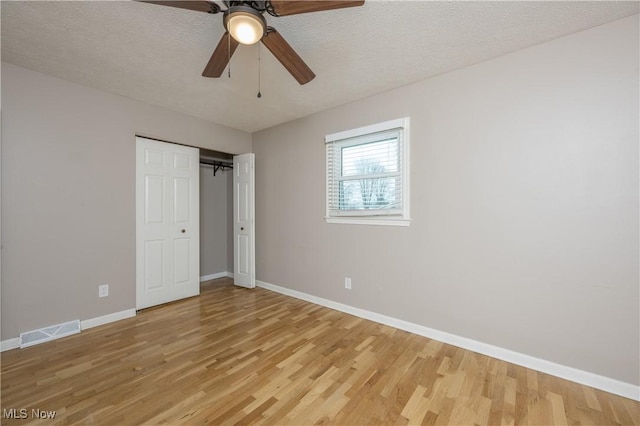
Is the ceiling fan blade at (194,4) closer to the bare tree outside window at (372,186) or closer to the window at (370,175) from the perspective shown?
the window at (370,175)

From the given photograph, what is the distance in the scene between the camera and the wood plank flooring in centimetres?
164

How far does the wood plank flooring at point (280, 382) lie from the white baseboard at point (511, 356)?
7cm

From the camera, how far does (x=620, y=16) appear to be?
1.85 metres

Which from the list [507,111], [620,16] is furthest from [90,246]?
[620,16]

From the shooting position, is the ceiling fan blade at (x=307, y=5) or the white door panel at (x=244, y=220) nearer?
the ceiling fan blade at (x=307, y=5)

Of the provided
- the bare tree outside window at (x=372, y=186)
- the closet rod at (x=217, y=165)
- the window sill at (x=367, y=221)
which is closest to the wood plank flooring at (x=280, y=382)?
the window sill at (x=367, y=221)

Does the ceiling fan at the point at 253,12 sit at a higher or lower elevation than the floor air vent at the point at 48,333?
higher

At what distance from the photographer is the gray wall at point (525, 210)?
6.16 ft

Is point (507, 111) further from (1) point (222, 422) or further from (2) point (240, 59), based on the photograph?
(1) point (222, 422)

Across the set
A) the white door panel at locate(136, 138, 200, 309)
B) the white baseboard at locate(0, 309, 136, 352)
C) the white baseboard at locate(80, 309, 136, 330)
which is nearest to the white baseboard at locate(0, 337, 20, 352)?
the white baseboard at locate(0, 309, 136, 352)

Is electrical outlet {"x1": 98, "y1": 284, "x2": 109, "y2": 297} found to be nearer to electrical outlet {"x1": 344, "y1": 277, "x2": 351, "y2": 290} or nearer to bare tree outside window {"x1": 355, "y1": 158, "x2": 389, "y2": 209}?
electrical outlet {"x1": 344, "y1": 277, "x2": 351, "y2": 290}

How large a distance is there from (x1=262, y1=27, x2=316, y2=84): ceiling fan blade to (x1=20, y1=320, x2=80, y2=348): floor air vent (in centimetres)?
329

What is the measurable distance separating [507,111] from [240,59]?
2.34 metres

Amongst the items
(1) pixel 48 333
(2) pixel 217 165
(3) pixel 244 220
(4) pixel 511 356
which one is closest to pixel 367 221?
(4) pixel 511 356
